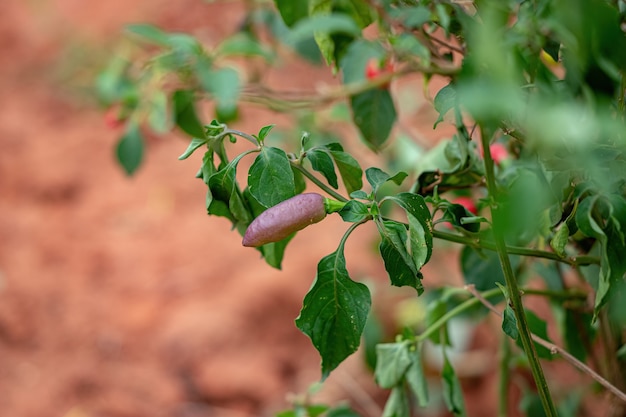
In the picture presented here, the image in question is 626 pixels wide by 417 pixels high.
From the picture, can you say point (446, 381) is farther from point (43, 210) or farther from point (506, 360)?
point (43, 210)

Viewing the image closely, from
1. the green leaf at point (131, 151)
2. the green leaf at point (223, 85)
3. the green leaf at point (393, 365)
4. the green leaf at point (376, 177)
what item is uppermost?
the green leaf at point (131, 151)

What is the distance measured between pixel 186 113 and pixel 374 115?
0.29m

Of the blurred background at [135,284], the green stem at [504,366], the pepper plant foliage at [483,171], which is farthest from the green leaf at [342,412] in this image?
the blurred background at [135,284]

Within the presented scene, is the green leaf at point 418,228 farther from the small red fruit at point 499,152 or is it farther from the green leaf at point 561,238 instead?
Result: the small red fruit at point 499,152

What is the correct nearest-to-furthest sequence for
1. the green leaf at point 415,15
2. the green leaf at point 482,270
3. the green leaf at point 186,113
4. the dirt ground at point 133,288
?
1. the green leaf at point 415,15
2. the green leaf at point 482,270
3. the green leaf at point 186,113
4. the dirt ground at point 133,288

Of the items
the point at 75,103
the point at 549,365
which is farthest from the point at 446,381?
the point at 75,103

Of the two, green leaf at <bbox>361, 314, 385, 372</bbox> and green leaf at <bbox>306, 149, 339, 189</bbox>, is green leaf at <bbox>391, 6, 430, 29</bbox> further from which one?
green leaf at <bbox>361, 314, 385, 372</bbox>

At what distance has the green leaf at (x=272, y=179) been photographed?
1.69ft

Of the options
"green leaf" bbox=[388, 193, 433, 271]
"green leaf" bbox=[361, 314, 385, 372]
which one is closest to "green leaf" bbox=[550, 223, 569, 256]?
"green leaf" bbox=[388, 193, 433, 271]

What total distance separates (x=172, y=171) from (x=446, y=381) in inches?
65.8

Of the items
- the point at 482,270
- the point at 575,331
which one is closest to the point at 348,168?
the point at 482,270

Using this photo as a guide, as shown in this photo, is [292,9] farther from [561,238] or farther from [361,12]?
[561,238]

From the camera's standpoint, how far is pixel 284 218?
49 centimetres

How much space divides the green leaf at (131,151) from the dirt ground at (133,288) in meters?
0.50
